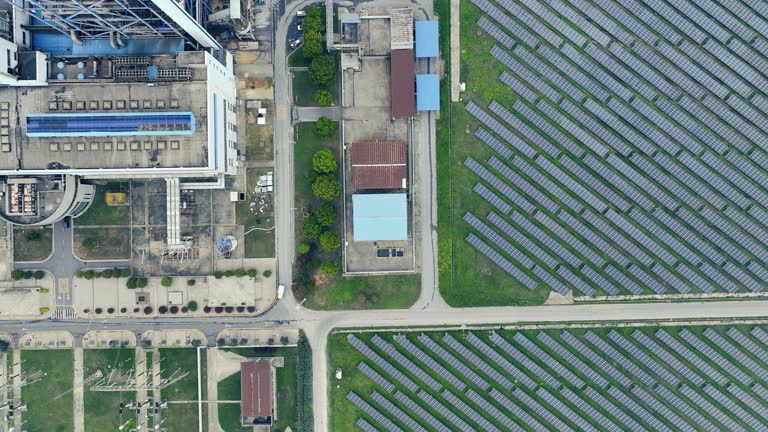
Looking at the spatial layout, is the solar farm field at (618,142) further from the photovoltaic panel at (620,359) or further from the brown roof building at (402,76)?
the brown roof building at (402,76)

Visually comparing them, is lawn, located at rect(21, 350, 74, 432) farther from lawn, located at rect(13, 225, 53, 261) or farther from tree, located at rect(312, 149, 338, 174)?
tree, located at rect(312, 149, 338, 174)

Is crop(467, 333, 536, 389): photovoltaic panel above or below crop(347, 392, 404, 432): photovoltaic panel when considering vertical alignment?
above

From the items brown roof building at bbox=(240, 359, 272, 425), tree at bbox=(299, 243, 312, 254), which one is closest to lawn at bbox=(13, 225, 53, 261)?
brown roof building at bbox=(240, 359, 272, 425)

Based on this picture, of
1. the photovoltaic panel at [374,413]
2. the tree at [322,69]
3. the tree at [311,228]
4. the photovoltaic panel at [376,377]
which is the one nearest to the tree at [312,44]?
the tree at [322,69]

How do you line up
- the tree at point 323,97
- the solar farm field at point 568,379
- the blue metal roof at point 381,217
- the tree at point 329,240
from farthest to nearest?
the solar farm field at point 568,379 → the blue metal roof at point 381,217 → the tree at point 329,240 → the tree at point 323,97

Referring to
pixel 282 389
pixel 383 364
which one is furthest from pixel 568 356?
pixel 282 389

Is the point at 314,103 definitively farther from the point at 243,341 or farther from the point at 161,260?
the point at 243,341

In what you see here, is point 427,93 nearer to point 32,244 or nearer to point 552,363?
point 552,363
